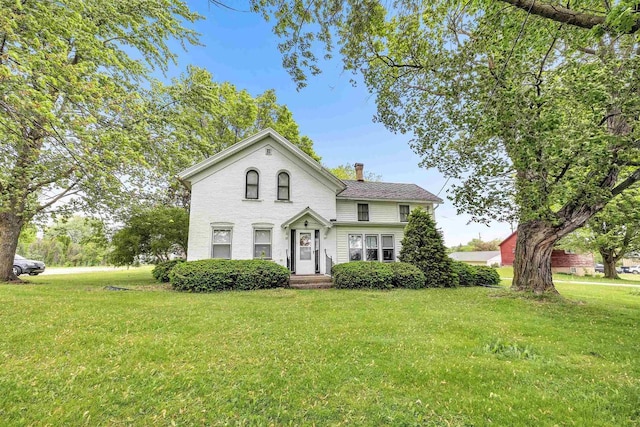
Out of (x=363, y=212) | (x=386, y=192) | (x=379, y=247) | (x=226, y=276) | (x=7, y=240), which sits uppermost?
(x=386, y=192)

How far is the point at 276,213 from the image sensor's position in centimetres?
1505

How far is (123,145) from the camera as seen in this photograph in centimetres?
776

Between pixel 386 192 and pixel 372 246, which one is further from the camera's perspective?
pixel 386 192

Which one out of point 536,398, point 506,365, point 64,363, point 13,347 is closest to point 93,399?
point 64,363

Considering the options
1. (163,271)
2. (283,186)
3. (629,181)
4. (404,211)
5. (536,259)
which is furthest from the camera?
(404,211)

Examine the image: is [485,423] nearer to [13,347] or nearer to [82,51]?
[13,347]

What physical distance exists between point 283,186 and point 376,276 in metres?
6.98

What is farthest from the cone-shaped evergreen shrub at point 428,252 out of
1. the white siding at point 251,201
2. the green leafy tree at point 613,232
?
the green leafy tree at point 613,232

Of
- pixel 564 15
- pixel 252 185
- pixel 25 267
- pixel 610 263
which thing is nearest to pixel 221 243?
pixel 252 185

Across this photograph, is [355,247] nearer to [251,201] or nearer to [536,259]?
[251,201]

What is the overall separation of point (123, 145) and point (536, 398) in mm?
10140

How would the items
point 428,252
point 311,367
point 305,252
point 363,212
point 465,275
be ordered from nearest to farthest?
point 311,367 → point 428,252 → point 465,275 → point 305,252 → point 363,212

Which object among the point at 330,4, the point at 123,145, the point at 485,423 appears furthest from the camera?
the point at 123,145

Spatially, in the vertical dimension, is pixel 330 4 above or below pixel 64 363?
above
